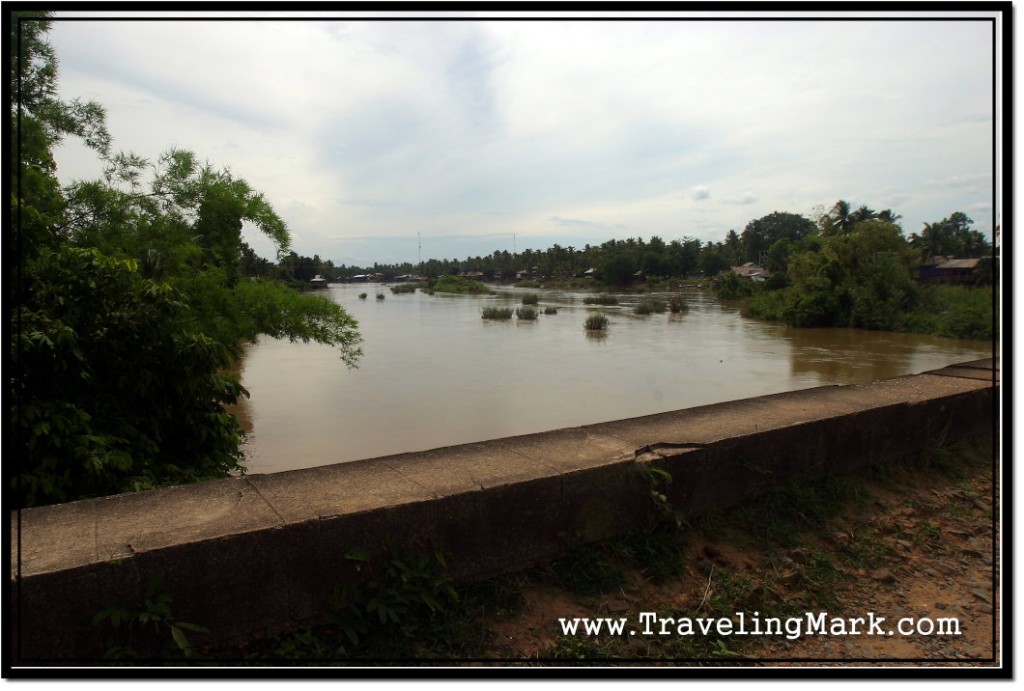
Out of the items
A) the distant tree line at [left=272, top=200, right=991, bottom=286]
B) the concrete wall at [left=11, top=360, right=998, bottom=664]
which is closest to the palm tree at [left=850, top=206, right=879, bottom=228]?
the distant tree line at [left=272, top=200, right=991, bottom=286]

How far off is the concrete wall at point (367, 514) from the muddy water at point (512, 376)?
132 inches

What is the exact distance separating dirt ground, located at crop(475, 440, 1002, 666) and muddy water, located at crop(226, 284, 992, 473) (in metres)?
3.68

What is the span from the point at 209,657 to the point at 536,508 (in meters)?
0.94

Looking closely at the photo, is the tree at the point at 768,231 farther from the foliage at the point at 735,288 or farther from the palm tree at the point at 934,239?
the foliage at the point at 735,288

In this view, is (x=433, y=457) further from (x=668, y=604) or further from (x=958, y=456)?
(x=958, y=456)

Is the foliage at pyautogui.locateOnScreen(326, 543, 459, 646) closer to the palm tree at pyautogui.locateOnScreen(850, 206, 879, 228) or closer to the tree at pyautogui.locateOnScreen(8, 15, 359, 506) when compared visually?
the tree at pyautogui.locateOnScreen(8, 15, 359, 506)

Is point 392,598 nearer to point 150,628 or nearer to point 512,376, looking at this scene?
point 150,628

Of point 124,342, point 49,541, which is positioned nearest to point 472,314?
point 124,342

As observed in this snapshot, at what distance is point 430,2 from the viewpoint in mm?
1938

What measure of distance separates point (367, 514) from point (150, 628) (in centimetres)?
54

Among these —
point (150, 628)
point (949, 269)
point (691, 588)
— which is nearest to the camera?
point (150, 628)

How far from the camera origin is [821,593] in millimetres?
2035

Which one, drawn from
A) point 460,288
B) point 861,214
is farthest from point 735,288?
point 460,288

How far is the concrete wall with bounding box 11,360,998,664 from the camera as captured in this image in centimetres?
148
